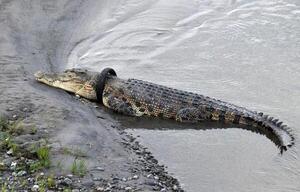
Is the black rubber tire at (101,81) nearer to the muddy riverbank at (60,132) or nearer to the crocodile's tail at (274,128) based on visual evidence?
the muddy riverbank at (60,132)

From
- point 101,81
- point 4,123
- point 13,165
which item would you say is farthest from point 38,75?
point 13,165

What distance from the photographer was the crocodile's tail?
8.60m

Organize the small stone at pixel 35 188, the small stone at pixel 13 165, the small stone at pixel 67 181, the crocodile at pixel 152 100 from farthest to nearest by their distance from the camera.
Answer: the crocodile at pixel 152 100, the small stone at pixel 13 165, the small stone at pixel 67 181, the small stone at pixel 35 188

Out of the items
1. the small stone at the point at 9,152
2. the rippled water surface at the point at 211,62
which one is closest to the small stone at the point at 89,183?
the small stone at the point at 9,152

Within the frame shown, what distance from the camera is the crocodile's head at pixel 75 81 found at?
991cm

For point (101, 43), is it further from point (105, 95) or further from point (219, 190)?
point (219, 190)

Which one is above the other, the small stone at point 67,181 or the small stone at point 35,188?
the small stone at point 67,181

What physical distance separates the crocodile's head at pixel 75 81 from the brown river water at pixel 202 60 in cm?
93

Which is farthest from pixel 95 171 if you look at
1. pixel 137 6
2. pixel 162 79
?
pixel 137 6

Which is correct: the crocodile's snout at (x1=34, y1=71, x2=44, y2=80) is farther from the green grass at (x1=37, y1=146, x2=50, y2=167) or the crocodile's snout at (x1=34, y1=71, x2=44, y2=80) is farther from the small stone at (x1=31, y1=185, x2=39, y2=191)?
the small stone at (x1=31, y1=185, x2=39, y2=191)

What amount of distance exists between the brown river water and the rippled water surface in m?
0.02

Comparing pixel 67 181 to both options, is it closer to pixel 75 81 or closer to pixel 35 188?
pixel 35 188

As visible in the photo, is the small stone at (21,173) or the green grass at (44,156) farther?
the green grass at (44,156)

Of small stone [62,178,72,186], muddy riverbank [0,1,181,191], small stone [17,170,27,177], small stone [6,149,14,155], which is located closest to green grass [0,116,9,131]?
muddy riverbank [0,1,181,191]
